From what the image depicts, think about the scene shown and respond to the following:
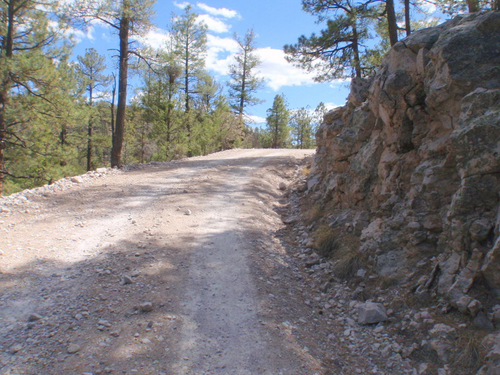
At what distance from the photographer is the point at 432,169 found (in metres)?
5.11

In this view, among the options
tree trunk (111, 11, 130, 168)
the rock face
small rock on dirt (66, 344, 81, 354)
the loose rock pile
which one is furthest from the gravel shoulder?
tree trunk (111, 11, 130, 168)

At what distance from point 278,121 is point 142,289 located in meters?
37.9

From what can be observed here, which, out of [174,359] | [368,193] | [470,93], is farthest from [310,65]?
[174,359]

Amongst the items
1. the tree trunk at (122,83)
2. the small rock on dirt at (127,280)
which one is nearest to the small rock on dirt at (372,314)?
the small rock on dirt at (127,280)

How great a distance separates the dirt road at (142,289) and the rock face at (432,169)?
5.82 ft

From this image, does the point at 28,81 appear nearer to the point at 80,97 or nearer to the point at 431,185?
the point at 80,97

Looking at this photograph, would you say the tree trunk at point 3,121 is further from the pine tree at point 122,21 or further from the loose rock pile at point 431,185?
the loose rock pile at point 431,185

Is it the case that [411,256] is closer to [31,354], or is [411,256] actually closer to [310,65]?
[31,354]

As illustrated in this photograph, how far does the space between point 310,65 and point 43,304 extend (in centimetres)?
1466

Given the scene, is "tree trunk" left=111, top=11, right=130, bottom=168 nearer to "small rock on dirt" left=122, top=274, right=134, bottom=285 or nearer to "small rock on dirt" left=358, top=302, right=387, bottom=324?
"small rock on dirt" left=122, top=274, right=134, bottom=285

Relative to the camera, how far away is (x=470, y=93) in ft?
15.1

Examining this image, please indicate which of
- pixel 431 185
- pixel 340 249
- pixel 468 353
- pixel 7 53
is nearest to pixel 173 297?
pixel 340 249

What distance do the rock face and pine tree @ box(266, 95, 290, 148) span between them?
33669 mm

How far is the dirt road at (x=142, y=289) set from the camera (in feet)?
11.9
